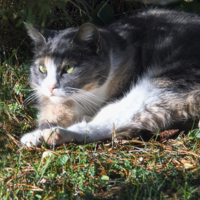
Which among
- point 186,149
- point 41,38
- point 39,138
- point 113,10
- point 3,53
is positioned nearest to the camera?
point 186,149

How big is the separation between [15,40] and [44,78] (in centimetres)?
127

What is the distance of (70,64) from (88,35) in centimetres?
31

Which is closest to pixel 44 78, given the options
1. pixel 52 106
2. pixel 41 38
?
pixel 52 106

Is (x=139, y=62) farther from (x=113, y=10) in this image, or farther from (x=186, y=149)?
(x=113, y=10)

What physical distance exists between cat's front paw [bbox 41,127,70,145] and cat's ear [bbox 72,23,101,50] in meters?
0.85

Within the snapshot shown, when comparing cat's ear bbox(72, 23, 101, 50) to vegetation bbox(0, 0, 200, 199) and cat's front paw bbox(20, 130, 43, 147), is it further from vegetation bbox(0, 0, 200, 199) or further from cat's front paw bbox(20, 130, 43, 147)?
cat's front paw bbox(20, 130, 43, 147)

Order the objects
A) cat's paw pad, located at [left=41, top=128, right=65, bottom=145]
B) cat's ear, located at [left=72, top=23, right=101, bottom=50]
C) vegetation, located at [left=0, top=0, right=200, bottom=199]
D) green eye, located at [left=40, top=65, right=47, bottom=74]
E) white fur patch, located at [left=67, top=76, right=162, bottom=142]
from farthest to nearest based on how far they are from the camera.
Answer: green eye, located at [left=40, top=65, right=47, bottom=74], cat's ear, located at [left=72, top=23, right=101, bottom=50], white fur patch, located at [left=67, top=76, right=162, bottom=142], cat's paw pad, located at [left=41, top=128, right=65, bottom=145], vegetation, located at [left=0, top=0, right=200, bottom=199]

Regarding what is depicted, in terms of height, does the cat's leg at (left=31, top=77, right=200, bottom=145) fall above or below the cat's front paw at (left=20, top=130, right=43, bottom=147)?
above

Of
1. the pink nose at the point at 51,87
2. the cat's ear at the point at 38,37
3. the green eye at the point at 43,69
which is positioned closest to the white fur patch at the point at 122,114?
the pink nose at the point at 51,87

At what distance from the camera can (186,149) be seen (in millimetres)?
1705

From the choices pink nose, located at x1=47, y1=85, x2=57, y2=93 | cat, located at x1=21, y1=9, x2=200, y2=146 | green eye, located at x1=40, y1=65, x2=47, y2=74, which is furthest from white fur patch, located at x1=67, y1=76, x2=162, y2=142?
green eye, located at x1=40, y1=65, x2=47, y2=74

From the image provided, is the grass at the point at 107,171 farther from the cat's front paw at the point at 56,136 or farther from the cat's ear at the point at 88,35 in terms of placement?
the cat's ear at the point at 88,35

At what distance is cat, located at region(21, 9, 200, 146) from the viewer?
74.2 inches

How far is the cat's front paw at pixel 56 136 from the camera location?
5.89 ft
